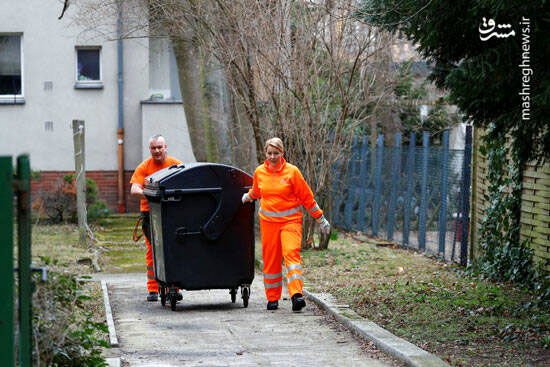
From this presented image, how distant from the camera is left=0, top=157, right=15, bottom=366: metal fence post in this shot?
3964mm

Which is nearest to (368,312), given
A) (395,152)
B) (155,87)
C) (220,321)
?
(220,321)

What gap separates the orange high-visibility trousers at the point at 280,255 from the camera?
8617 millimetres

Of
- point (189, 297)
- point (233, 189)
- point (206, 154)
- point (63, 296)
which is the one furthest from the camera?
point (206, 154)

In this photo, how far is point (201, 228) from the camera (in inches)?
340

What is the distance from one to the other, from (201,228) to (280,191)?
2.99ft

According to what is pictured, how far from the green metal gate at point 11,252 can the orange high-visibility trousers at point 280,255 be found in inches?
186

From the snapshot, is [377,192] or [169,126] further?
[169,126]

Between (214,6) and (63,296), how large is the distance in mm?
7985

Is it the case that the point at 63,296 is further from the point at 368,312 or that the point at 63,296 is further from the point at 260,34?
the point at 260,34

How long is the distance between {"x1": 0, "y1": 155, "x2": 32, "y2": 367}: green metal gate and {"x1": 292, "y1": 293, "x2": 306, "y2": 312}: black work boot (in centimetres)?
470

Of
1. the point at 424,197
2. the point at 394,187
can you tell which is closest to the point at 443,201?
the point at 424,197

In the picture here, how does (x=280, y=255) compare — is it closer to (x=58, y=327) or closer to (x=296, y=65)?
(x=296, y=65)

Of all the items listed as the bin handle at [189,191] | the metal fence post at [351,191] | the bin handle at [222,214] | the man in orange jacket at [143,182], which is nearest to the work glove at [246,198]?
the bin handle at [222,214]

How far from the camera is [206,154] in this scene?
661 inches
